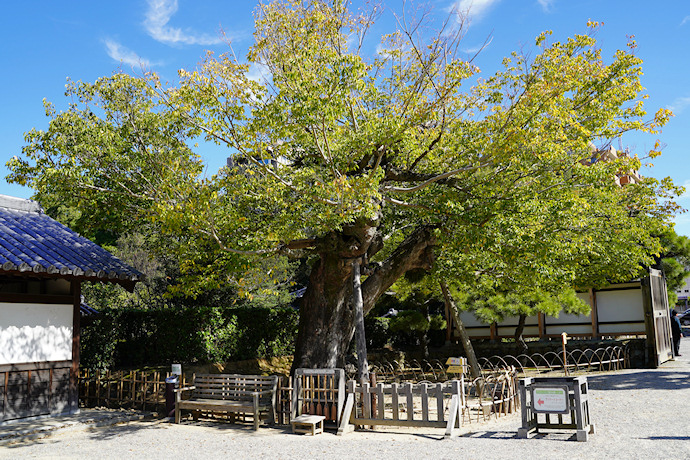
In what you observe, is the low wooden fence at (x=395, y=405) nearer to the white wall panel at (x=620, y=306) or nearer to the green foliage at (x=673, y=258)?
the white wall panel at (x=620, y=306)

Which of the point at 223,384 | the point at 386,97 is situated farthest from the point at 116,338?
the point at 386,97

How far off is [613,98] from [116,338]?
13.0m

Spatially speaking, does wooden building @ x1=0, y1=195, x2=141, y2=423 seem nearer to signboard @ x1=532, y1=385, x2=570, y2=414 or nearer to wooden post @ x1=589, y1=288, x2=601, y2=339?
signboard @ x1=532, y1=385, x2=570, y2=414

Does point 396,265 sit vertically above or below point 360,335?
above

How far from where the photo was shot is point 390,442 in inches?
340

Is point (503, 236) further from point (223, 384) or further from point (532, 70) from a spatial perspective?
point (223, 384)

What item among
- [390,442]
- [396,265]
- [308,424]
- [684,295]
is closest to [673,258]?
[396,265]

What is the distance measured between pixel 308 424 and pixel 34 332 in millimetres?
5547

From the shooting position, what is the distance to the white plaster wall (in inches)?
397

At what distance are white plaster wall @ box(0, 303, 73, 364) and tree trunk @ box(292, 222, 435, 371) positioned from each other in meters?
4.79

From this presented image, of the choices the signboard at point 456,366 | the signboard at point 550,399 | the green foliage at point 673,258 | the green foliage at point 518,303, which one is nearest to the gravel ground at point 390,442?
the signboard at point 550,399

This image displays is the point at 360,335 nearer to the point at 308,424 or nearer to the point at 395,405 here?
the point at 395,405

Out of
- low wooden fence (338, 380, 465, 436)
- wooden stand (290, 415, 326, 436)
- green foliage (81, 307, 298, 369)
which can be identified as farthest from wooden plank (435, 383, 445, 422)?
green foliage (81, 307, 298, 369)

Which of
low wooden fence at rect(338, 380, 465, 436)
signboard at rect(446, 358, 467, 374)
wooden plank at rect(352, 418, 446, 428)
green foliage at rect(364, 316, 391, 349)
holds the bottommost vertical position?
wooden plank at rect(352, 418, 446, 428)
